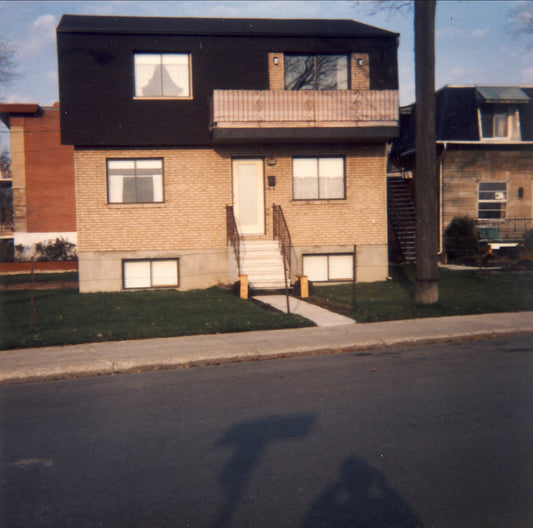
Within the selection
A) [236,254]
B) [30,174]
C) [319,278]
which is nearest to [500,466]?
[236,254]

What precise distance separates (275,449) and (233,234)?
41.8ft

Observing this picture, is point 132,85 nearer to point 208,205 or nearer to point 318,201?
point 208,205

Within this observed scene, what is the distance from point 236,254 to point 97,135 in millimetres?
5355

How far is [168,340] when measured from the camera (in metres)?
10.6

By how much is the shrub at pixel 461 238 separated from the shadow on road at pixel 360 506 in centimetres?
1954

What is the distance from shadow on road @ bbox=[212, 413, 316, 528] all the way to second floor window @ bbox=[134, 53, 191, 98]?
14.1 metres

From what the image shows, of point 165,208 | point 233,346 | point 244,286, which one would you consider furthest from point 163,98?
point 233,346

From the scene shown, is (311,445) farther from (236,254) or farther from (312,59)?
(312,59)

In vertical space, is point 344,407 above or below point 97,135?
below

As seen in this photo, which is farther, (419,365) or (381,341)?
(381,341)

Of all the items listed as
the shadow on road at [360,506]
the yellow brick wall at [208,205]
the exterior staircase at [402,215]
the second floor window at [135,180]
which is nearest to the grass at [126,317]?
the yellow brick wall at [208,205]

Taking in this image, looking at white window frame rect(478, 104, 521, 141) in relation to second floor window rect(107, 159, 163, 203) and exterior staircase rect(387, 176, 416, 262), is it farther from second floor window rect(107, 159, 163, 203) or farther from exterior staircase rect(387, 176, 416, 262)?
second floor window rect(107, 159, 163, 203)

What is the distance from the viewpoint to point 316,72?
18859 millimetres

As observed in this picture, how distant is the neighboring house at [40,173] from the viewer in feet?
111
